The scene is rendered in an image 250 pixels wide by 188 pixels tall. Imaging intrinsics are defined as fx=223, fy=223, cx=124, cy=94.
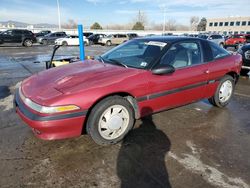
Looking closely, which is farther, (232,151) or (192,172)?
(232,151)

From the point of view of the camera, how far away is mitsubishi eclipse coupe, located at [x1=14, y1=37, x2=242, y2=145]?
2783mm

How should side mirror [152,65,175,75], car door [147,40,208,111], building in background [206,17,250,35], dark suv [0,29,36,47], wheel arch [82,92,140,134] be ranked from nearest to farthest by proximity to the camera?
wheel arch [82,92,140,134] < side mirror [152,65,175,75] < car door [147,40,208,111] < dark suv [0,29,36,47] < building in background [206,17,250,35]

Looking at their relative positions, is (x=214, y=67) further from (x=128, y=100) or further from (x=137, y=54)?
(x=128, y=100)

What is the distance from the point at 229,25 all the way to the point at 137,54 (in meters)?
80.4

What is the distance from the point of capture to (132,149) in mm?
3123

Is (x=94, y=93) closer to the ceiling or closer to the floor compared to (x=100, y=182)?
closer to the ceiling

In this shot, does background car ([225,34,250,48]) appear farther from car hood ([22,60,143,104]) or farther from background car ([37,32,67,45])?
car hood ([22,60,143,104])

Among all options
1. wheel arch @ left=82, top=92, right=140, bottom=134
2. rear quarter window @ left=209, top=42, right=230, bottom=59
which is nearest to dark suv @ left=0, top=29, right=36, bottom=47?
rear quarter window @ left=209, top=42, right=230, bottom=59

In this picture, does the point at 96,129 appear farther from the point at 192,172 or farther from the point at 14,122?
the point at 14,122

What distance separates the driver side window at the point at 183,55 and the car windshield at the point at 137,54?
6.6 inches

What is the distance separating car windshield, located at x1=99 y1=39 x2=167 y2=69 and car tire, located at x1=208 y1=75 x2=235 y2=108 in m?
1.66

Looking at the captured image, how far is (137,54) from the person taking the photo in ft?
13.3

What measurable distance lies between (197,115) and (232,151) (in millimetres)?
1323

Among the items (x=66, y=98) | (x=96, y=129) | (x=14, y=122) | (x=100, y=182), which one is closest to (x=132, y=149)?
(x=96, y=129)
